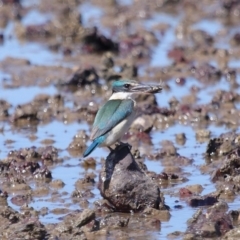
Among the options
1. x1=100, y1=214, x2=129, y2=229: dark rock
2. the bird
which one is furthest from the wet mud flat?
the bird

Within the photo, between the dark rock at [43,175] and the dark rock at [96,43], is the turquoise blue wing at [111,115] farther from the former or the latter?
the dark rock at [96,43]

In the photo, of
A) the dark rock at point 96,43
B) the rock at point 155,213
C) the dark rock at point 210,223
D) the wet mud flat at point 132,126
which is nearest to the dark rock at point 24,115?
the wet mud flat at point 132,126

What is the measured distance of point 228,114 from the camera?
13594 millimetres

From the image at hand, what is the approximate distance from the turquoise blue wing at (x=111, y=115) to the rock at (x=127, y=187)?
0.81 feet

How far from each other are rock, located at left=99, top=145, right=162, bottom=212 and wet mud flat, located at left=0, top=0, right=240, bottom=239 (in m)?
0.01

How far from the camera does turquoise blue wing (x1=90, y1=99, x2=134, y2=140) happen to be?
9609 mm

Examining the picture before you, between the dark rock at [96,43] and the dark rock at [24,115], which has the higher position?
the dark rock at [96,43]

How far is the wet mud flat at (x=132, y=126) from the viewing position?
9.38m

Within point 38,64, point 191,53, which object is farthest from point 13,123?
point 191,53

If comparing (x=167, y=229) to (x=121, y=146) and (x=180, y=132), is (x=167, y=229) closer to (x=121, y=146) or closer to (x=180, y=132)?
(x=121, y=146)

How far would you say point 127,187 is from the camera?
9602 millimetres

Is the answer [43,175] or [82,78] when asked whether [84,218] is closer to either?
[43,175]

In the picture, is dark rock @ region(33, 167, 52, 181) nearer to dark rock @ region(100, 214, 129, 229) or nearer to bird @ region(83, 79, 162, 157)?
bird @ region(83, 79, 162, 157)

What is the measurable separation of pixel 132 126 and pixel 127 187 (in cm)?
339
